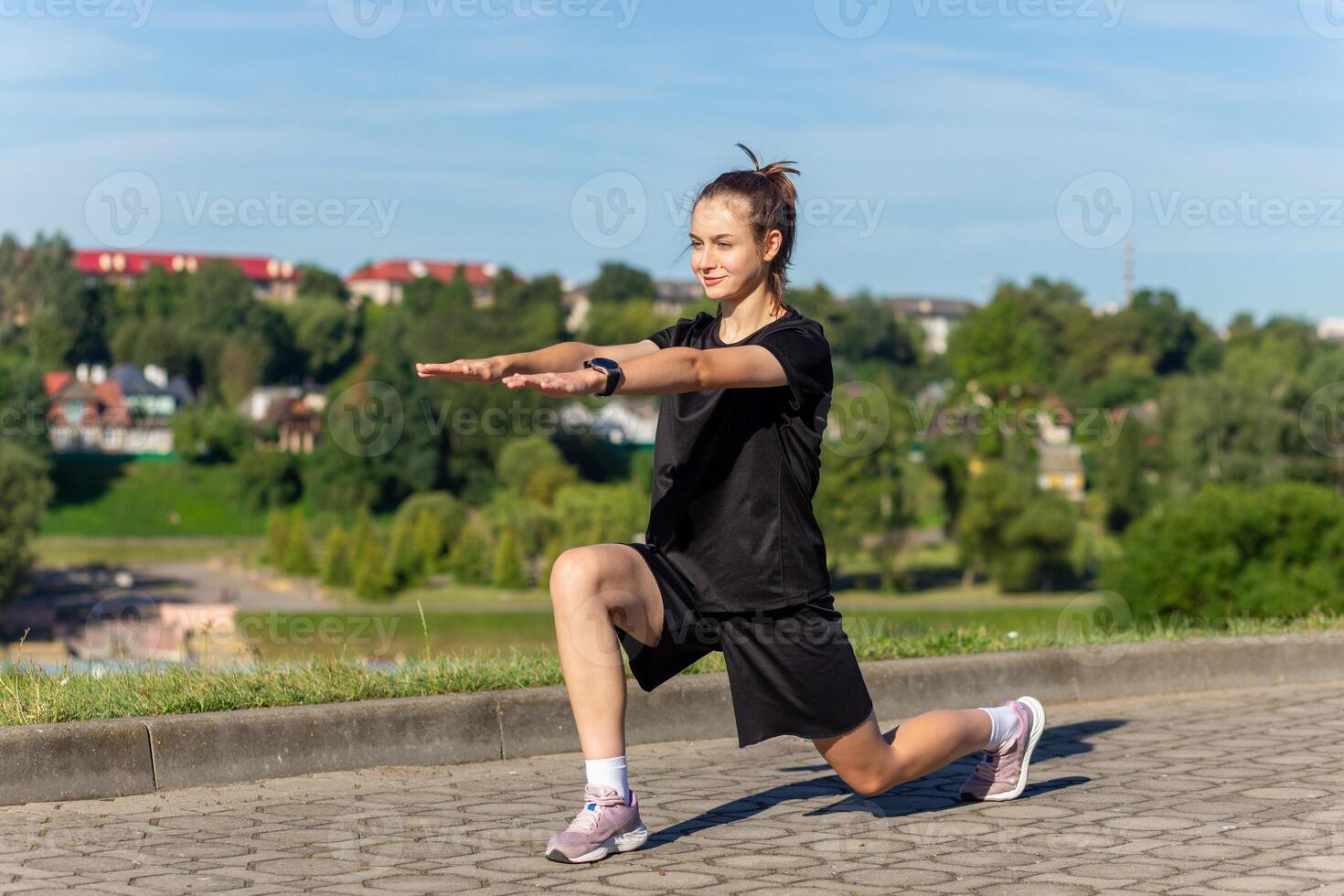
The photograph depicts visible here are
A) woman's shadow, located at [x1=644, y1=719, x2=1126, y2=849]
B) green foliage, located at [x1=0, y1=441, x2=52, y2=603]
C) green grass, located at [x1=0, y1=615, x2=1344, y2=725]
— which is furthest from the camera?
green foliage, located at [x1=0, y1=441, x2=52, y2=603]

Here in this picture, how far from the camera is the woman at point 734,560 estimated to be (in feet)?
15.7

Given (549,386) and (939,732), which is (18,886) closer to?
(549,386)

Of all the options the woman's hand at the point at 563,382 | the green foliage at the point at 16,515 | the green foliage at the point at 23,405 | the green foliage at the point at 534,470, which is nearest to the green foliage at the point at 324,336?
the green foliage at the point at 23,405

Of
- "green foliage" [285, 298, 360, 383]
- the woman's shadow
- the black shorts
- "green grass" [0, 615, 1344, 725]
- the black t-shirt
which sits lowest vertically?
the woman's shadow

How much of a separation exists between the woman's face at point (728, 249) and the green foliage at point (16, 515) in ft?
231

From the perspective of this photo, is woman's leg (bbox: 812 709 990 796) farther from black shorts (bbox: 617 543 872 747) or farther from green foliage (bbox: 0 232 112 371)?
green foliage (bbox: 0 232 112 371)

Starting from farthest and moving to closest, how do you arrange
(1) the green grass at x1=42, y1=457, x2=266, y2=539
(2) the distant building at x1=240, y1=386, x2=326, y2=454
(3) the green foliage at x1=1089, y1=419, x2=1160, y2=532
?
(2) the distant building at x1=240, y1=386, x2=326, y2=454 < (1) the green grass at x1=42, y1=457, x2=266, y2=539 < (3) the green foliage at x1=1089, y1=419, x2=1160, y2=532

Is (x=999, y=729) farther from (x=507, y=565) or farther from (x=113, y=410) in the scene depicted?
(x=113, y=410)

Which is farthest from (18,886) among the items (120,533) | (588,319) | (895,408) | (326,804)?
(588,319)

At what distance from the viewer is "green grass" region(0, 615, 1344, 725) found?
5.87 m

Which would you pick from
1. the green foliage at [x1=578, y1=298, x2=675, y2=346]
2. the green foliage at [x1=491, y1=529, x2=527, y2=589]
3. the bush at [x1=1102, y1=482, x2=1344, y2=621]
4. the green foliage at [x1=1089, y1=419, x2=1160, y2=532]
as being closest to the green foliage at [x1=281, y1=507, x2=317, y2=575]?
the green foliage at [x1=491, y1=529, x2=527, y2=589]

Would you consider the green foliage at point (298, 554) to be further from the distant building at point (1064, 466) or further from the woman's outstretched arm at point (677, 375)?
the woman's outstretched arm at point (677, 375)

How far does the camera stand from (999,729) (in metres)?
5.52

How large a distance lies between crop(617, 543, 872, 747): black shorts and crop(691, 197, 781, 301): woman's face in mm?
815
